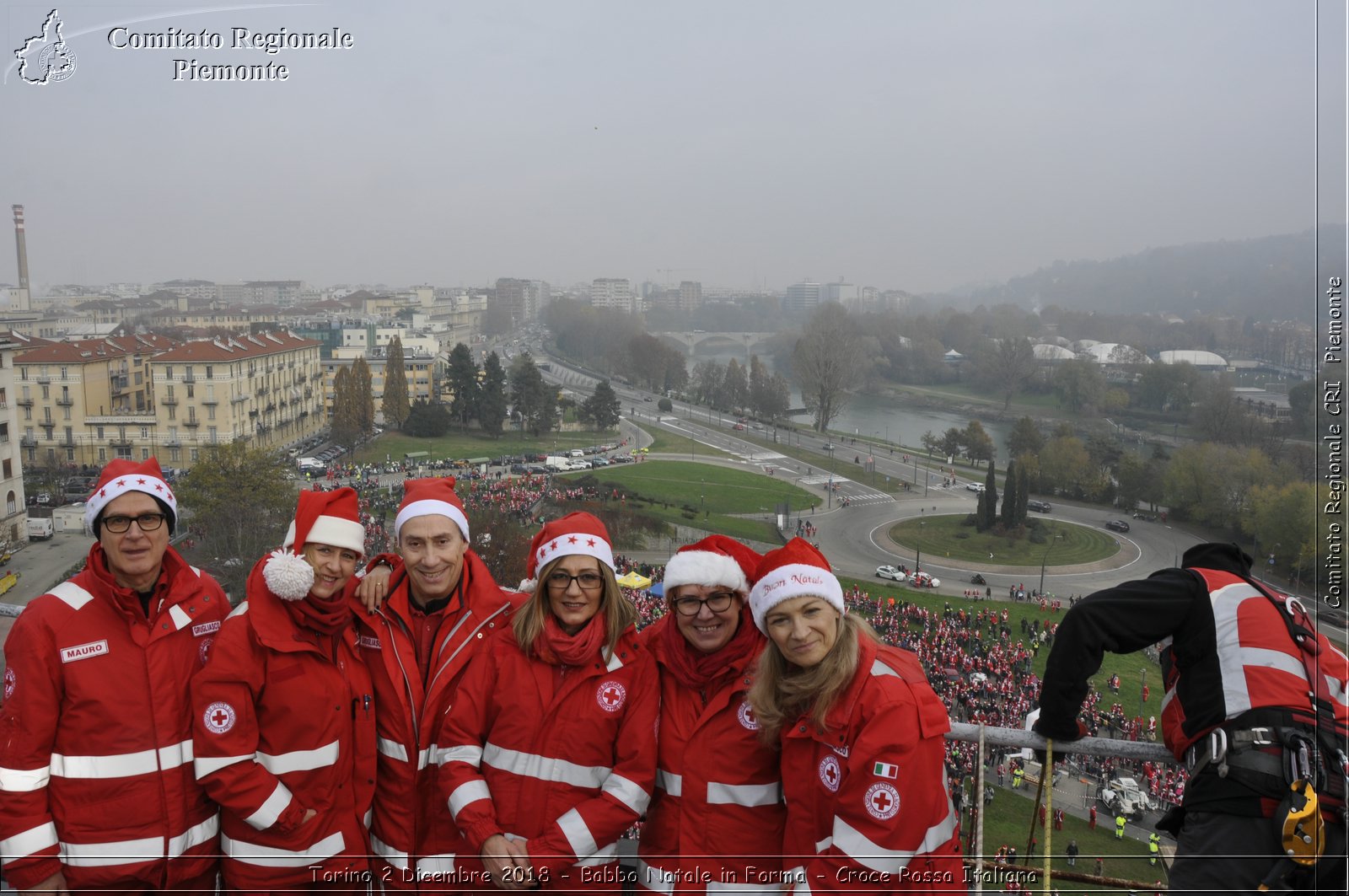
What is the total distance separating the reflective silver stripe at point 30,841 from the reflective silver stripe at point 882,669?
4.12 feet

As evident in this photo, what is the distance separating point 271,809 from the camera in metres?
1.35

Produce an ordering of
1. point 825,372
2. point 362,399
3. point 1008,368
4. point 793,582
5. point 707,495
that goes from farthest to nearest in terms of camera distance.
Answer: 1. point 1008,368
2. point 825,372
3. point 362,399
4. point 707,495
5. point 793,582

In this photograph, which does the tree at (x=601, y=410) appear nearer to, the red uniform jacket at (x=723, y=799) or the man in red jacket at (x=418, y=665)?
the man in red jacket at (x=418, y=665)

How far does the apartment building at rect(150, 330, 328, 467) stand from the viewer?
1811 cm

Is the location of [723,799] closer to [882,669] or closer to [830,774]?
[830,774]

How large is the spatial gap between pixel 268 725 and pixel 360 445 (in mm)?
23027

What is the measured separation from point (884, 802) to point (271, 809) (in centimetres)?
94

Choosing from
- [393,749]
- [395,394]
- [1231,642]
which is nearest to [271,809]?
[393,749]

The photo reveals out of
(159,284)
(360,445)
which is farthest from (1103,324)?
(159,284)

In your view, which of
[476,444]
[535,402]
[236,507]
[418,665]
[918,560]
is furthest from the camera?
[535,402]

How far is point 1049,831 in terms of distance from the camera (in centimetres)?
134

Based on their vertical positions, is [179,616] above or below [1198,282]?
below

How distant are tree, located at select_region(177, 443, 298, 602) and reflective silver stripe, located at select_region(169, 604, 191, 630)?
9645 millimetres

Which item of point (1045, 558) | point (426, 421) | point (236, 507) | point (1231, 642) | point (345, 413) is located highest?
point (1231, 642)
